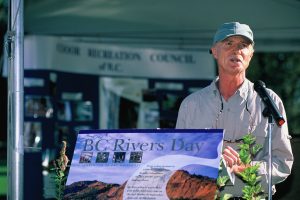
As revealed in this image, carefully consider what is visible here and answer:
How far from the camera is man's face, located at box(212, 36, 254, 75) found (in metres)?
3.62

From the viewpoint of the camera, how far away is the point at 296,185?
203 inches

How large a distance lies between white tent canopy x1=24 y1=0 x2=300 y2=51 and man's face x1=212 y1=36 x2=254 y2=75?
4.48m

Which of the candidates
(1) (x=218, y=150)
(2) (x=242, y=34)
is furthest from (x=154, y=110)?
(1) (x=218, y=150)

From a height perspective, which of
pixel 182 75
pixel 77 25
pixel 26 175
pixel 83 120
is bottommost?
pixel 26 175

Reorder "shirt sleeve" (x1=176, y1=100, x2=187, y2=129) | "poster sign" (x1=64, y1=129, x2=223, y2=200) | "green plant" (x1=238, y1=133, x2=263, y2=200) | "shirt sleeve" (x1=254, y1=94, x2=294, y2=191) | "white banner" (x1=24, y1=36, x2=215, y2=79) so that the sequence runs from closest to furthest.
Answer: "poster sign" (x1=64, y1=129, x2=223, y2=200) → "green plant" (x1=238, y1=133, x2=263, y2=200) → "shirt sleeve" (x1=254, y1=94, x2=294, y2=191) → "shirt sleeve" (x1=176, y1=100, x2=187, y2=129) → "white banner" (x1=24, y1=36, x2=215, y2=79)

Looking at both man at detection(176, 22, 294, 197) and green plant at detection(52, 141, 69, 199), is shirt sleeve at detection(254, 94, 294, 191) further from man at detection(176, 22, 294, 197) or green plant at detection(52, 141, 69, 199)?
green plant at detection(52, 141, 69, 199)

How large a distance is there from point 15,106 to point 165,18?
4.40 meters

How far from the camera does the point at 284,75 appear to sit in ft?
53.7

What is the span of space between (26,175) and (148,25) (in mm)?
2291

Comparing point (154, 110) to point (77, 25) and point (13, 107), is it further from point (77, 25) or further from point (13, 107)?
point (13, 107)

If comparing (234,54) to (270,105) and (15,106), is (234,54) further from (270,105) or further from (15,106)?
(15,106)

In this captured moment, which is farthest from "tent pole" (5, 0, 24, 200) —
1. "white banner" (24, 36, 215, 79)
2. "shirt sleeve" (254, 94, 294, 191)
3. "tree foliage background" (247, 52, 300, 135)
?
"tree foliage background" (247, 52, 300, 135)

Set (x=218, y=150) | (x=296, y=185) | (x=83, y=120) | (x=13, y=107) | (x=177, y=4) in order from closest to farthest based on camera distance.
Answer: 1. (x=218, y=150)
2. (x=13, y=107)
3. (x=296, y=185)
4. (x=177, y=4)
5. (x=83, y=120)

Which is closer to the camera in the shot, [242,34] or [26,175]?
[242,34]
